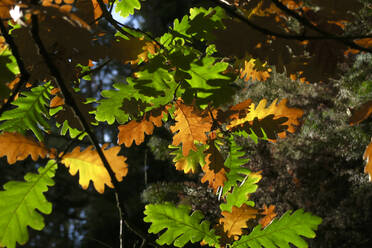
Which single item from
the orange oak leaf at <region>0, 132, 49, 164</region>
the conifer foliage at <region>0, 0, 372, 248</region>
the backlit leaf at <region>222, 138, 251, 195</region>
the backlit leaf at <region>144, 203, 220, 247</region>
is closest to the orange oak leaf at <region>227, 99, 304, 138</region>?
the conifer foliage at <region>0, 0, 372, 248</region>

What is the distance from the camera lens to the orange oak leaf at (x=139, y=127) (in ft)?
2.78

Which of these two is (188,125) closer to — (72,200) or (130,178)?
(130,178)

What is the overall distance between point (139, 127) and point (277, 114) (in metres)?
0.38

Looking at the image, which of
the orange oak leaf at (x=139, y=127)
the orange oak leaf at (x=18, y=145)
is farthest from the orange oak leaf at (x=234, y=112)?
the orange oak leaf at (x=18, y=145)

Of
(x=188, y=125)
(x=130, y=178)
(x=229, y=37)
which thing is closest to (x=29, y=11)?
(x=229, y=37)

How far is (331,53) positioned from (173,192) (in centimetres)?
377

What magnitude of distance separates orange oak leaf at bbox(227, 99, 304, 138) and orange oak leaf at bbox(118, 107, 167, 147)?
0.20m

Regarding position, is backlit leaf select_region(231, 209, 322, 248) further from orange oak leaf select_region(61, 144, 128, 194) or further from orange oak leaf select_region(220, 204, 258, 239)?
orange oak leaf select_region(61, 144, 128, 194)

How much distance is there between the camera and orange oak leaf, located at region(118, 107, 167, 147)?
2.78ft

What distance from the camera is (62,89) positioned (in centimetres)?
50

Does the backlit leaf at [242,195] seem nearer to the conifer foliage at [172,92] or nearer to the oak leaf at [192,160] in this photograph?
the conifer foliage at [172,92]

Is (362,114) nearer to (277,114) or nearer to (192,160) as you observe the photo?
Answer: (277,114)

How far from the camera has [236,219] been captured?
921mm

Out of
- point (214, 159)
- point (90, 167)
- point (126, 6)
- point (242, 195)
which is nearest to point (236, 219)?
point (242, 195)
